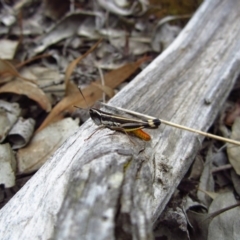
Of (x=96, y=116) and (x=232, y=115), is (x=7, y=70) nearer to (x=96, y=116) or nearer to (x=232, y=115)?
(x=96, y=116)

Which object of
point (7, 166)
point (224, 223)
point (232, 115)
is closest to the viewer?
point (224, 223)

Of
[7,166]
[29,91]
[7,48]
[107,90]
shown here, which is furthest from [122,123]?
[7,48]

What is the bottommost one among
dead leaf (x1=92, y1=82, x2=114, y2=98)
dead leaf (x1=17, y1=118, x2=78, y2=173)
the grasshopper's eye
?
dead leaf (x1=92, y1=82, x2=114, y2=98)

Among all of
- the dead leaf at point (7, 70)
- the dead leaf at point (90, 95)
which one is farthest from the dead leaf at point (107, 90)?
the dead leaf at point (7, 70)

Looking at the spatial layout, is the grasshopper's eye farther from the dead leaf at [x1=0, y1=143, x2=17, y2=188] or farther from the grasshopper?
the dead leaf at [x1=0, y1=143, x2=17, y2=188]

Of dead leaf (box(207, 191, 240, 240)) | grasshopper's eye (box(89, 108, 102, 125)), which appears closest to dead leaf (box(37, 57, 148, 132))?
→ grasshopper's eye (box(89, 108, 102, 125))

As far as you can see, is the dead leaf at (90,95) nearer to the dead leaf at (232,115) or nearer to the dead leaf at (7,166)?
the dead leaf at (7,166)
